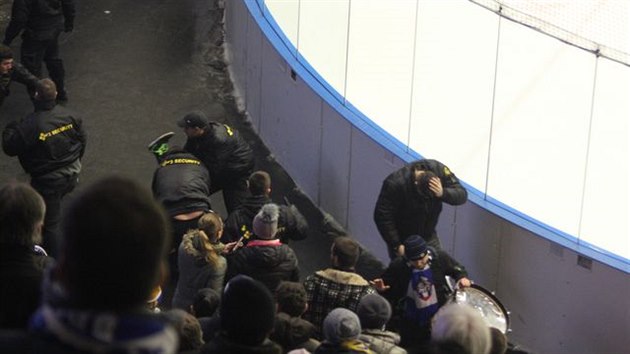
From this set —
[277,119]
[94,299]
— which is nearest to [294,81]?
[277,119]

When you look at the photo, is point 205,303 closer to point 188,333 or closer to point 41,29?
point 188,333

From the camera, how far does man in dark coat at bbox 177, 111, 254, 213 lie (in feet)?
27.6

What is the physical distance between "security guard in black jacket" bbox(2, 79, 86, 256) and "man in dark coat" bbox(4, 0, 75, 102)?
2.30m

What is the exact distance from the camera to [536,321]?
7789 millimetres

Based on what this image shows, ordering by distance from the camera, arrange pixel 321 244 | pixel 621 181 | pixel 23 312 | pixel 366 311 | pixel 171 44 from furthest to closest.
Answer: pixel 171 44
pixel 321 244
pixel 621 181
pixel 366 311
pixel 23 312

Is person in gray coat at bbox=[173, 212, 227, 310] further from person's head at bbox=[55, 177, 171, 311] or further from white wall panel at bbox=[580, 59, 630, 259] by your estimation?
person's head at bbox=[55, 177, 171, 311]

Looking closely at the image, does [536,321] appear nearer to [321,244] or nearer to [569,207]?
[569,207]

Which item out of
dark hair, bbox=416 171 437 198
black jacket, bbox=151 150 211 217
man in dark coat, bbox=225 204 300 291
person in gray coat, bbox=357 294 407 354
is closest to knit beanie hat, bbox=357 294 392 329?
person in gray coat, bbox=357 294 407 354

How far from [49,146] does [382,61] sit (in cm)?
269

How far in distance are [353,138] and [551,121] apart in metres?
1.78

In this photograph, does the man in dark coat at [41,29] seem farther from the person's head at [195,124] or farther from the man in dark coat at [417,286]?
the man in dark coat at [417,286]

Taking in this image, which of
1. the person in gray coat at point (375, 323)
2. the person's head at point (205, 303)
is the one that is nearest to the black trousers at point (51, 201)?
the person's head at point (205, 303)

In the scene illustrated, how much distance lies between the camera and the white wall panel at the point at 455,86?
8.29 meters

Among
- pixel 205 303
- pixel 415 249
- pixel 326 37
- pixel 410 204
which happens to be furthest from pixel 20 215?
pixel 326 37
